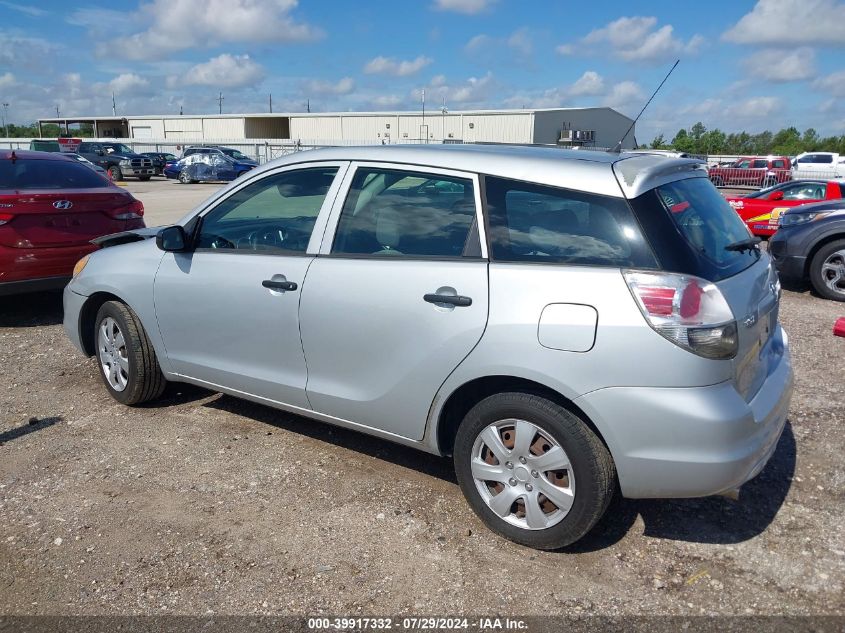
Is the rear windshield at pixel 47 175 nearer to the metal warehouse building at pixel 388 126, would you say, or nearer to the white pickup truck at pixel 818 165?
the metal warehouse building at pixel 388 126

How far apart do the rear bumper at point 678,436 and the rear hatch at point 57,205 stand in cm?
576

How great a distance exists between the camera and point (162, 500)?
3.66 meters

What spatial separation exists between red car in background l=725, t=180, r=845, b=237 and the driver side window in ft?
37.2

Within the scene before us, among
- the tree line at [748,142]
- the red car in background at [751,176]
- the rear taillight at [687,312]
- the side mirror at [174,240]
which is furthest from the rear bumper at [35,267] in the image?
the tree line at [748,142]

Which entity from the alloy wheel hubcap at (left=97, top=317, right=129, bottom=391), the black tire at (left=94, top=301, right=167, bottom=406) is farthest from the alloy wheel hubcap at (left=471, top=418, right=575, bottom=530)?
the alloy wheel hubcap at (left=97, top=317, right=129, bottom=391)

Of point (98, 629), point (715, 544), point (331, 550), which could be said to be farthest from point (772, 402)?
point (98, 629)

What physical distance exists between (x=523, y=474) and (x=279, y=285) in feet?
5.36

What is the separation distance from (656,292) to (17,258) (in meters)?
5.99

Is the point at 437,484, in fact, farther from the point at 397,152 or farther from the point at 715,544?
the point at 397,152

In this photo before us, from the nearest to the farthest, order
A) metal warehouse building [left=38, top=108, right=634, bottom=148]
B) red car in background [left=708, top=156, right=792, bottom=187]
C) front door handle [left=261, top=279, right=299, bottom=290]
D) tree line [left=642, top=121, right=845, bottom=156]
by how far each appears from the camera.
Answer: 1. front door handle [left=261, top=279, right=299, bottom=290]
2. red car in background [left=708, top=156, right=792, bottom=187]
3. metal warehouse building [left=38, top=108, right=634, bottom=148]
4. tree line [left=642, top=121, right=845, bottom=156]

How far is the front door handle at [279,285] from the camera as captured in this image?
12.2 ft

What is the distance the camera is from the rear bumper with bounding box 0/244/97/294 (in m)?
6.43

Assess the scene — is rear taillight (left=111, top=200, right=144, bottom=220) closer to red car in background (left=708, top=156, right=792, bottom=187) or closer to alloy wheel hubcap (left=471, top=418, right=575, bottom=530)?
alloy wheel hubcap (left=471, top=418, right=575, bottom=530)

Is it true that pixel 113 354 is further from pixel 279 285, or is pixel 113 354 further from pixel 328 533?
pixel 328 533
